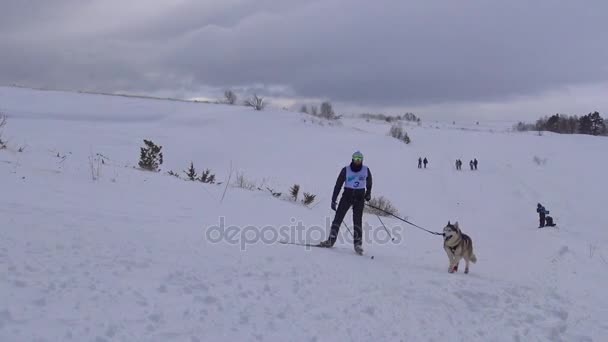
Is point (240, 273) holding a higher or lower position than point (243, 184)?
lower

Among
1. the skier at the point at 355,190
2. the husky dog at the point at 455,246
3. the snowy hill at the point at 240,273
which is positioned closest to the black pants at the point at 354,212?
the skier at the point at 355,190

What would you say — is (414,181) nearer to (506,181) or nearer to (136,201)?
(506,181)

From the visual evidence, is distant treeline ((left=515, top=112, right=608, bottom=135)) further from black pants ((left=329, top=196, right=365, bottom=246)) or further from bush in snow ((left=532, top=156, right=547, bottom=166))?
black pants ((left=329, top=196, right=365, bottom=246))

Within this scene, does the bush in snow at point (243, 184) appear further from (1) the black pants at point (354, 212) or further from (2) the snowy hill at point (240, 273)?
(1) the black pants at point (354, 212)

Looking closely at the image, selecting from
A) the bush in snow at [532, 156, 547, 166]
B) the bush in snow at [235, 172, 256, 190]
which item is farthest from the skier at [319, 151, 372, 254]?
the bush in snow at [532, 156, 547, 166]

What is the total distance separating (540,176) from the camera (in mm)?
32250

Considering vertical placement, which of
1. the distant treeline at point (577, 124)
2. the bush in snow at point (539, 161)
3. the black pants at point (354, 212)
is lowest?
the black pants at point (354, 212)

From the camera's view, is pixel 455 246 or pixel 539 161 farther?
pixel 539 161

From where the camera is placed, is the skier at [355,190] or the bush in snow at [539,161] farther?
the bush in snow at [539,161]

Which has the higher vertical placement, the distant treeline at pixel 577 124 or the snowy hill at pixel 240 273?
the distant treeline at pixel 577 124

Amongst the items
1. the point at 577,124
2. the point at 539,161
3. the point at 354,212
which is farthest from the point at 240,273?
the point at 577,124

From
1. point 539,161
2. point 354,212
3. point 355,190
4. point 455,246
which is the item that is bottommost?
point 455,246

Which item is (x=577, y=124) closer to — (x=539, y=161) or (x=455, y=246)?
(x=539, y=161)

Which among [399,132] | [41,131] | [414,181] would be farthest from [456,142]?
[41,131]
